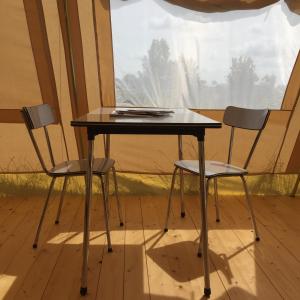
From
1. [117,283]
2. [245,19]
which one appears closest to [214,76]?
[245,19]

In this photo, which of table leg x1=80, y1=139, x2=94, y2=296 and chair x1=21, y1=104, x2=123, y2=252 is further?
chair x1=21, y1=104, x2=123, y2=252

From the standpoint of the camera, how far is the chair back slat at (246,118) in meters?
2.07

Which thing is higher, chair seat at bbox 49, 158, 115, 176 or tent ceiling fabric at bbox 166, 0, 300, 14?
tent ceiling fabric at bbox 166, 0, 300, 14

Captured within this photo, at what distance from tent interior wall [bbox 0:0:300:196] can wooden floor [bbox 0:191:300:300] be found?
40 cm

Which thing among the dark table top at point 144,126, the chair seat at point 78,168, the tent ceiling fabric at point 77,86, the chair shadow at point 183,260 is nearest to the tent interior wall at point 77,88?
the tent ceiling fabric at point 77,86

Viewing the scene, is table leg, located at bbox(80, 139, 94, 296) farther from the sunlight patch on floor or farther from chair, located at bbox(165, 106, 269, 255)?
chair, located at bbox(165, 106, 269, 255)

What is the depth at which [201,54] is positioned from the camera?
8.80 feet

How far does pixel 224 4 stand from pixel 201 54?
0.38 meters

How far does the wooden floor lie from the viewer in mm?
1664

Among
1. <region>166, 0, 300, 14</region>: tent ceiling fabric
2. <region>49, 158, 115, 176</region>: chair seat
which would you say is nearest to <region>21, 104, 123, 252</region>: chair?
<region>49, 158, 115, 176</region>: chair seat

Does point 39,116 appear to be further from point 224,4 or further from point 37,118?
point 224,4

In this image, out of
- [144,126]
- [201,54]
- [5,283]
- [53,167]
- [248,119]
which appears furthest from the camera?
[201,54]

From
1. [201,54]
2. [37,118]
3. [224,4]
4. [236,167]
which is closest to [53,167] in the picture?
[37,118]

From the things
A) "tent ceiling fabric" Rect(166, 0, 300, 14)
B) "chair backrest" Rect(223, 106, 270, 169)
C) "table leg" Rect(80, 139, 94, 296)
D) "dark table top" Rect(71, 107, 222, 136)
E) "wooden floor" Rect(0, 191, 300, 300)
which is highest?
"tent ceiling fabric" Rect(166, 0, 300, 14)
